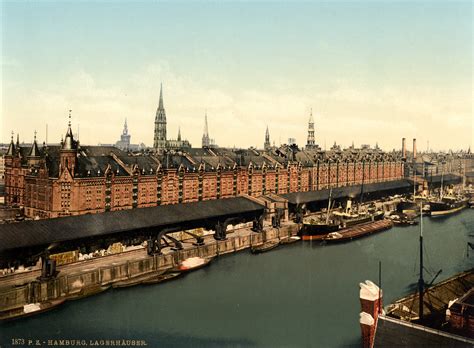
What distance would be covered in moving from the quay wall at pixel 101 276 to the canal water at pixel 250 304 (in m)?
2.26

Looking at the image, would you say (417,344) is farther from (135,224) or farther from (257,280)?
(135,224)

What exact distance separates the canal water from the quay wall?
2.26 m

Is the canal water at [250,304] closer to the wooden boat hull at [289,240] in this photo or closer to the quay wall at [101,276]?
the quay wall at [101,276]

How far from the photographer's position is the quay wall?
46531mm

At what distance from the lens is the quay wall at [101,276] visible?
46.5 meters

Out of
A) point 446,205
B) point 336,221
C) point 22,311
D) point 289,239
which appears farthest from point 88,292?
point 446,205

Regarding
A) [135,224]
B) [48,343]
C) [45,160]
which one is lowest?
[48,343]

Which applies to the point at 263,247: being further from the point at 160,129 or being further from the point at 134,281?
the point at 160,129

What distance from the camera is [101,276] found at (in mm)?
53656

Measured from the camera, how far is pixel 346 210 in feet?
346

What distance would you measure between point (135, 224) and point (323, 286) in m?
28.8

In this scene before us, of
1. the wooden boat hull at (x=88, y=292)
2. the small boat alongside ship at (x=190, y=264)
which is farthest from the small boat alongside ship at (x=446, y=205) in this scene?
the wooden boat hull at (x=88, y=292)

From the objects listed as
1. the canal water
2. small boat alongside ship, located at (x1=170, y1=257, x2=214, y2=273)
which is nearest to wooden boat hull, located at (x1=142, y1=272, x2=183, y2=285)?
the canal water

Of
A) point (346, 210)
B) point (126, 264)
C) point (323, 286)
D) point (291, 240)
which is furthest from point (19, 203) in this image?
point (346, 210)
